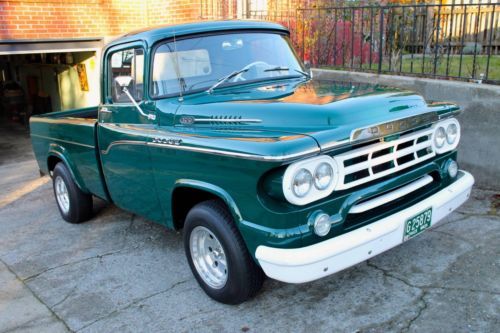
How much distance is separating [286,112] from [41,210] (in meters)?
4.39

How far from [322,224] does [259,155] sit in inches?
23.0

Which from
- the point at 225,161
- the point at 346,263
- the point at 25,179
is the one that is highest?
the point at 225,161

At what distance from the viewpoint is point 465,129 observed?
19.3 ft

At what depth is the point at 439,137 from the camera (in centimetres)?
382

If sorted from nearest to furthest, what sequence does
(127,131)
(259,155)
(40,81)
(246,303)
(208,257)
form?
(259,155) < (246,303) < (208,257) < (127,131) < (40,81)

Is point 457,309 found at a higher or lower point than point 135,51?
lower

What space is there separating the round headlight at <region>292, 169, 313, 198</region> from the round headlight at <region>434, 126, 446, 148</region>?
1.37m

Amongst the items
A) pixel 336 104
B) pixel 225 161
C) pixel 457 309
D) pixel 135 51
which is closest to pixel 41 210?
pixel 135 51

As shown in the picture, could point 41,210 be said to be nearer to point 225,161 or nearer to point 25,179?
point 25,179

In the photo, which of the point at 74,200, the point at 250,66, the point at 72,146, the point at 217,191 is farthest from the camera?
the point at 74,200

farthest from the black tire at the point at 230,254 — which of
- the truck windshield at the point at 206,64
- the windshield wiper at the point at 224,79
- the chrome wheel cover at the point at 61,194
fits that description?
the chrome wheel cover at the point at 61,194

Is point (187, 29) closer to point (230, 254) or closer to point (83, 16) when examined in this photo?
point (230, 254)

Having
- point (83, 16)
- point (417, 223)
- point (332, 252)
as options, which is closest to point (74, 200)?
point (332, 252)

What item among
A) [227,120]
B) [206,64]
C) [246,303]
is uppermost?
[206,64]
